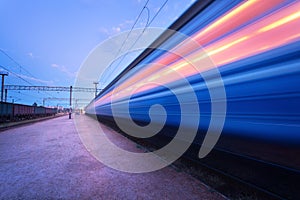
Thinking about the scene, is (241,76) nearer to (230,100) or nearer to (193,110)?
(230,100)

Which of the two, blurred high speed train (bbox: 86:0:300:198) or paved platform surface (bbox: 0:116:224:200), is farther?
paved platform surface (bbox: 0:116:224:200)

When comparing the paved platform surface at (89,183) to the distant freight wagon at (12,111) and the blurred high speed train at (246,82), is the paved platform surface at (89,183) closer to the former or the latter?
the blurred high speed train at (246,82)

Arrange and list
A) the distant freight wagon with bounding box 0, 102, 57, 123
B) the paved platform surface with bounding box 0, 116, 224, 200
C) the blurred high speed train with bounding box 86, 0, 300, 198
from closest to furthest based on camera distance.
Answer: the blurred high speed train with bounding box 86, 0, 300, 198
the paved platform surface with bounding box 0, 116, 224, 200
the distant freight wagon with bounding box 0, 102, 57, 123

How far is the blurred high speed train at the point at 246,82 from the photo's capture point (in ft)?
4.15

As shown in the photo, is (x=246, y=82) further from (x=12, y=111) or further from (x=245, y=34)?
(x=12, y=111)

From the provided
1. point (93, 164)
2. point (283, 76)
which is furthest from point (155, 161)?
point (283, 76)

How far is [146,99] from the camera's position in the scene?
3.76m

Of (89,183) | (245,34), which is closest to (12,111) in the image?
(89,183)

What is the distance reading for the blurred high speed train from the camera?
126 cm

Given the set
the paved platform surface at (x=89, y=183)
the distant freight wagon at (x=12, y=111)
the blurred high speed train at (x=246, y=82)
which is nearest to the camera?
the blurred high speed train at (x=246, y=82)

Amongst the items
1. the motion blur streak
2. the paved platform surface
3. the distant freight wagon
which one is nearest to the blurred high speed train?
the motion blur streak

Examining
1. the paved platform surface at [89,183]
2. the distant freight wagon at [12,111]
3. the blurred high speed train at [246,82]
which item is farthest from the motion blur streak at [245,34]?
the distant freight wagon at [12,111]

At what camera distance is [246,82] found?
5.04 feet

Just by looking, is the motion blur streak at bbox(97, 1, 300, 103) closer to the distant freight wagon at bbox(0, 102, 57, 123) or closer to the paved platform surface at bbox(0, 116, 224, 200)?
the paved platform surface at bbox(0, 116, 224, 200)
